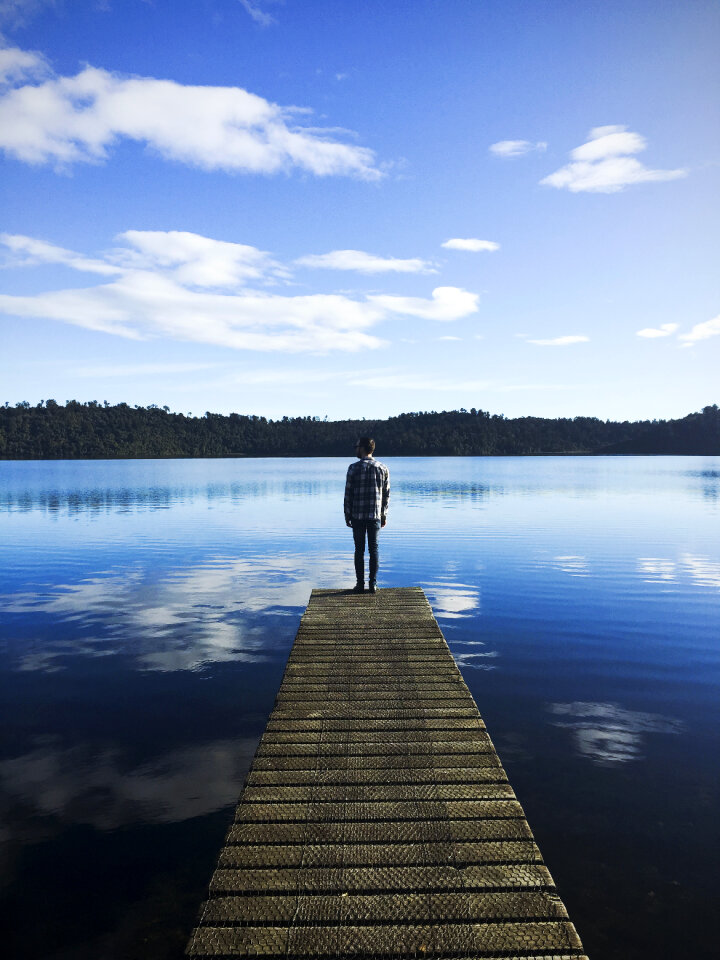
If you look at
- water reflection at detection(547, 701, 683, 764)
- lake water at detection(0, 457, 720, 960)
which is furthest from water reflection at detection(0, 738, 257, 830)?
water reflection at detection(547, 701, 683, 764)

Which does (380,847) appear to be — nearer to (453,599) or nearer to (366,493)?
(366,493)

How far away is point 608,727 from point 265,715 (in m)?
4.69

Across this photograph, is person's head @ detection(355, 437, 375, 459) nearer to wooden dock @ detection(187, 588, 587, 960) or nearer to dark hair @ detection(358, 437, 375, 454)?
dark hair @ detection(358, 437, 375, 454)

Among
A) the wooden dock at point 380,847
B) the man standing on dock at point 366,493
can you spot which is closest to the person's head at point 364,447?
the man standing on dock at point 366,493

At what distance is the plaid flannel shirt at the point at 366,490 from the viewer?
11344 millimetres

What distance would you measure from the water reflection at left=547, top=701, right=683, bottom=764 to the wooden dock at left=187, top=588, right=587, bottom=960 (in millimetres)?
1985

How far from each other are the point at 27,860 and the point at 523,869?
14.7ft

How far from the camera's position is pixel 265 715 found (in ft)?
30.0

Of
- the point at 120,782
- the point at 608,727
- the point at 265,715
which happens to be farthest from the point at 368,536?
the point at 120,782

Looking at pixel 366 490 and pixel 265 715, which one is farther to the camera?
pixel 366 490

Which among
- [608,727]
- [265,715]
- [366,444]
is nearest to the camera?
[608,727]

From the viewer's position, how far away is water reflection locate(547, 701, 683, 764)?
787cm

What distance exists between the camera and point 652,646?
40.9 ft

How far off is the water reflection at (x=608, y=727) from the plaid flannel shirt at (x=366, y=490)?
4.31m
